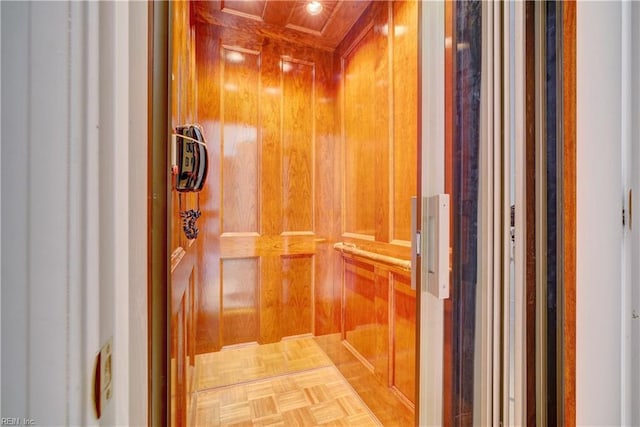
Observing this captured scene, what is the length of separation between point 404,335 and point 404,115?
1195mm

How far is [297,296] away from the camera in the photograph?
2461 millimetres

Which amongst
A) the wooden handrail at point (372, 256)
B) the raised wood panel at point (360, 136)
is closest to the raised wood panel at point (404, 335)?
the wooden handrail at point (372, 256)

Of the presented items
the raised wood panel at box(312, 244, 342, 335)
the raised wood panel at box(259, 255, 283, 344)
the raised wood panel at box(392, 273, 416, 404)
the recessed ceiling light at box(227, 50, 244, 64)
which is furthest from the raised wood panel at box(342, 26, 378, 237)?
the recessed ceiling light at box(227, 50, 244, 64)

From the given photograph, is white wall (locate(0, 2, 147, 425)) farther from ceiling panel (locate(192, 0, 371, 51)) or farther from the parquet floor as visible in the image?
ceiling panel (locate(192, 0, 371, 51))

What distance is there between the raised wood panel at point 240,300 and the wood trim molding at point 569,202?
204 cm

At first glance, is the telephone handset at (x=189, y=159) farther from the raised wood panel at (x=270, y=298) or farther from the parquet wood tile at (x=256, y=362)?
the parquet wood tile at (x=256, y=362)

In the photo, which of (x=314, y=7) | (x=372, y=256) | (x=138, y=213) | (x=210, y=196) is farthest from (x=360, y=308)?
(x=314, y=7)

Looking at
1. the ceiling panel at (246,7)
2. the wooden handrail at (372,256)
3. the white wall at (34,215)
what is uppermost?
the ceiling panel at (246,7)

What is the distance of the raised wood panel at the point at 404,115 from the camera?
4.83ft

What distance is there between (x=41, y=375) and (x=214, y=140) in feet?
6.95

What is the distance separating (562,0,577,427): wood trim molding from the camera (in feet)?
2.04

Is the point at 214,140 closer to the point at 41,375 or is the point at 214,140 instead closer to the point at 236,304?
the point at 236,304

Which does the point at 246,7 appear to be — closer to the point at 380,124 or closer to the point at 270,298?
the point at 380,124

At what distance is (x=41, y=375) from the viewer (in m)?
0.25
